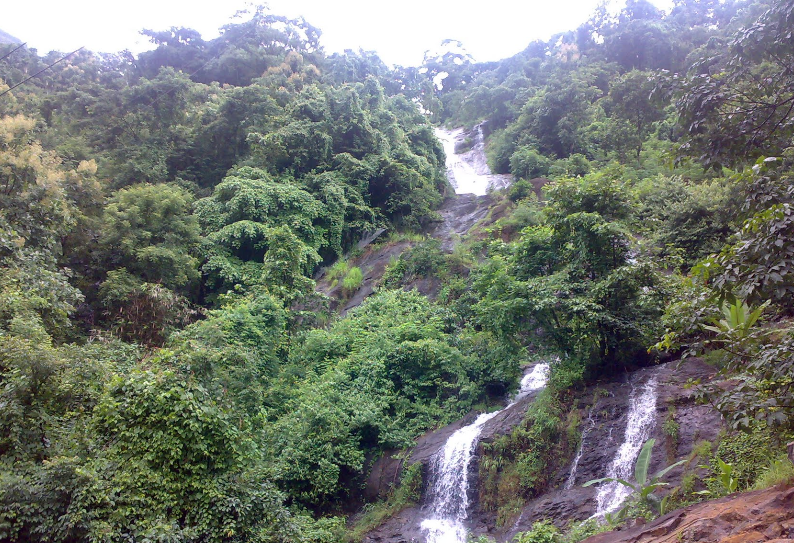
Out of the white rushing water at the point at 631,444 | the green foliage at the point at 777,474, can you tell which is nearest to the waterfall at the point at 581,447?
the white rushing water at the point at 631,444

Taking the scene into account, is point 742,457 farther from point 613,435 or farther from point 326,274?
point 326,274

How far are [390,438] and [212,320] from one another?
5.76 meters

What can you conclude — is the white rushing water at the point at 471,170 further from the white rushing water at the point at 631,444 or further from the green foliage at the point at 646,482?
the green foliage at the point at 646,482

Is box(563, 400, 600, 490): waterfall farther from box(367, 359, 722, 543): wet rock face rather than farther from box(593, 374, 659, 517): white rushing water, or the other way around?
box(593, 374, 659, 517): white rushing water

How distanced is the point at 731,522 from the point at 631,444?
14.6ft

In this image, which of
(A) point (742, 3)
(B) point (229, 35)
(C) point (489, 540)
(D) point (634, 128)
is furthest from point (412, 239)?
(A) point (742, 3)

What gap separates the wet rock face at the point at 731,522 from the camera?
16.8ft

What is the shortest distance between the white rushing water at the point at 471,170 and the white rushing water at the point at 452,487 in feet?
61.7

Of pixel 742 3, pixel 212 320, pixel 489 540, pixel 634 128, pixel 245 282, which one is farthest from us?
pixel 742 3

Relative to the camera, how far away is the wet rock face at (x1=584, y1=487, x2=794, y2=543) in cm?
512

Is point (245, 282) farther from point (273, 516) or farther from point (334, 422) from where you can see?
point (273, 516)

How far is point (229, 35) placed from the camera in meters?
36.8

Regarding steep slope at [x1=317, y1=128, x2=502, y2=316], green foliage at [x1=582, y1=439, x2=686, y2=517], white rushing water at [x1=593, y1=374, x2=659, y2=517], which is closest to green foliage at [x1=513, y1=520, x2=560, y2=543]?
green foliage at [x1=582, y1=439, x2=686, y2=517]

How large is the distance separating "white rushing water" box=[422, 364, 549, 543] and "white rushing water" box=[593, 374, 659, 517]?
3115mm
